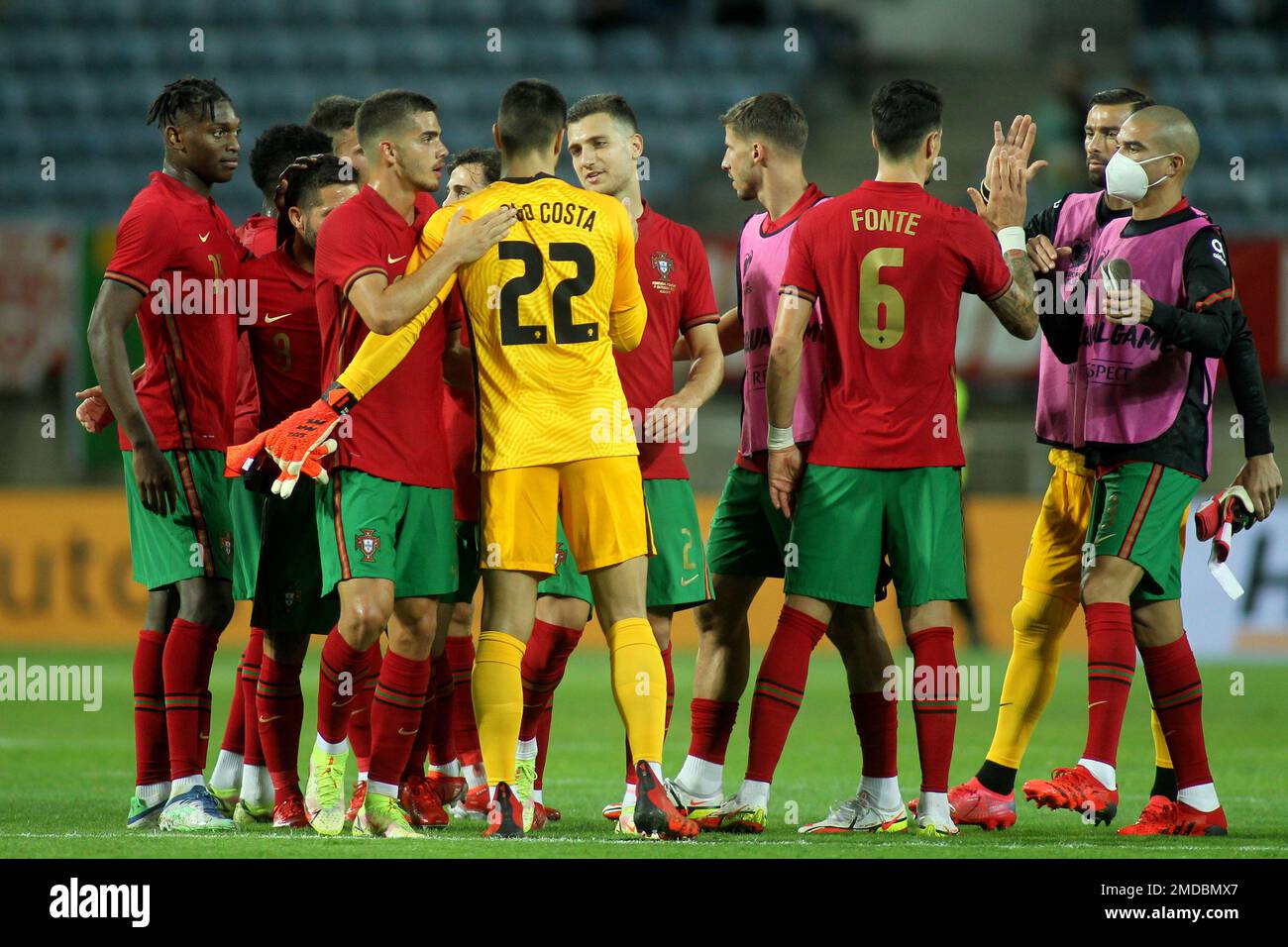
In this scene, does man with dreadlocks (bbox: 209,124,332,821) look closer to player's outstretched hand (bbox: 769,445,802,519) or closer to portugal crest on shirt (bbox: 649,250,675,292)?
portugal crest on shirt (bbox: 649,250,675,292)

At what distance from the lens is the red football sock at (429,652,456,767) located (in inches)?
266

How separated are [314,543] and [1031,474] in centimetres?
1055

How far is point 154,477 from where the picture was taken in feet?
20.8

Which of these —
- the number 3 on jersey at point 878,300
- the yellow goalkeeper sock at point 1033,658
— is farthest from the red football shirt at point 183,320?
the yellow goalkeeper sock at point 1033,658

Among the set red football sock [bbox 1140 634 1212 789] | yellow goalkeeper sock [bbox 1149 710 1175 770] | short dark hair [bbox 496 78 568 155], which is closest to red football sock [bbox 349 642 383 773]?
short dark hair [bbox 496 78 568 155]

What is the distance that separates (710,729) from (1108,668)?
1473 mm

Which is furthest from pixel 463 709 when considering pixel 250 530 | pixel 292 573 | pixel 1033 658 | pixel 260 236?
pixel 1033 658

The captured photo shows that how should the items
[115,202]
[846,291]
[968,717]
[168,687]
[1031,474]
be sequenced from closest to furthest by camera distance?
1. [846,291]
2. [168,687]
3. [968,717]
4. [1031,474]
5. [115,202]

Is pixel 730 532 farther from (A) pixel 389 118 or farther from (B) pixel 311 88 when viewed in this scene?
(B) pixel 311 88

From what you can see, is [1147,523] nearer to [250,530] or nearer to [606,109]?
[606,109]

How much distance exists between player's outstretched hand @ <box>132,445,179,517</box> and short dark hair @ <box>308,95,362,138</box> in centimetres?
174

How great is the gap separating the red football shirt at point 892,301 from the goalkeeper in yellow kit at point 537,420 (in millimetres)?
798

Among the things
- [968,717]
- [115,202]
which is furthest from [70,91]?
[968,717]

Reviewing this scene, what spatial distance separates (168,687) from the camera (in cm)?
647
